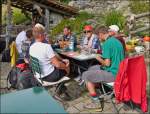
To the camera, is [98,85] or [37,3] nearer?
[98,85]

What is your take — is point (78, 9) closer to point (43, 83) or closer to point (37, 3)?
point (37, 3)

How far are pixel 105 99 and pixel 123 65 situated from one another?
1.20m

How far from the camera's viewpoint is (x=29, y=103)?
9.21 ft

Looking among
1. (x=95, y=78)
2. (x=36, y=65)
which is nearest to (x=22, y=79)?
(x=36, y=65)

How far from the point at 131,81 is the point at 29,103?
2613 mm

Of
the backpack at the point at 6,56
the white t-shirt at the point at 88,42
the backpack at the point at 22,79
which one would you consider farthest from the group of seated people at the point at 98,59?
the backpack at the point at 6,56

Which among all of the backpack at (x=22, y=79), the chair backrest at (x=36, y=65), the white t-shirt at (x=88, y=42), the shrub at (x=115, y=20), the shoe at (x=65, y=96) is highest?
A: the shrub at (x=115, y=20)

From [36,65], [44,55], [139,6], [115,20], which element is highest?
[139,6]

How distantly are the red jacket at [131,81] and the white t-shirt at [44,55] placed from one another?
1167 millimetres

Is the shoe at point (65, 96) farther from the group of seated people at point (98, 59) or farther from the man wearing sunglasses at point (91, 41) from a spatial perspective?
the man wearing sunglasses at point (91, 41)

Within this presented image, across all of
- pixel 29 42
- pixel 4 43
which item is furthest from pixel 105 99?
pixel 4 43

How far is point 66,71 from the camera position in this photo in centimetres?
585

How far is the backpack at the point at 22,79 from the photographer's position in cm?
607

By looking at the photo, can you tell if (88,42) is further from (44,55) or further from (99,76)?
(44,55)
